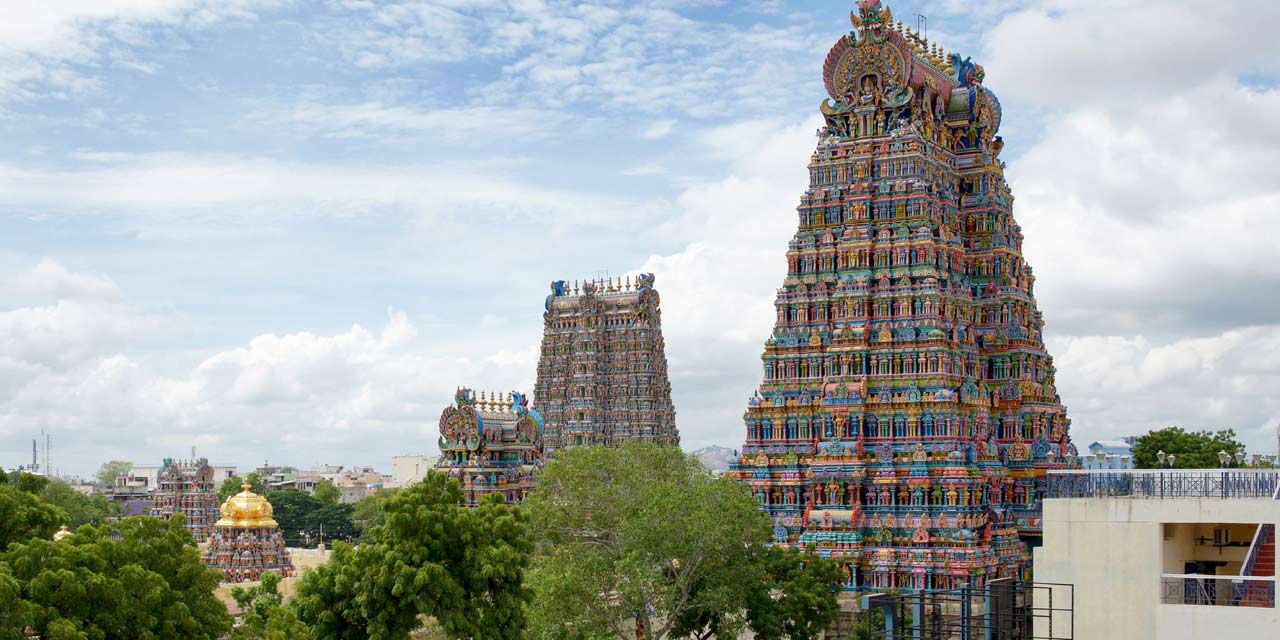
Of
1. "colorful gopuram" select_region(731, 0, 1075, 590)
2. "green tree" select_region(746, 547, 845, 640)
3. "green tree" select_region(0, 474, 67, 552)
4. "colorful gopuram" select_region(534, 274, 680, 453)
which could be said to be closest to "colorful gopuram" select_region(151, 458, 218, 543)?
"colorful gopuram" select_region(534, 274, 680, 453)

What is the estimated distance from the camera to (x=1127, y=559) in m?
34.9

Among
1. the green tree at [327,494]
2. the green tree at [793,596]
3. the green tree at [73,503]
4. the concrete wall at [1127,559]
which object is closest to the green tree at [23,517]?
the green tree at [793,596]

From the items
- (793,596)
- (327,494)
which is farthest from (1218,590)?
(327,494)

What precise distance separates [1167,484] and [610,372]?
59.8 meters

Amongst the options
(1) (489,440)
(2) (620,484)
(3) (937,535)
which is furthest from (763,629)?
(1) (489,440)

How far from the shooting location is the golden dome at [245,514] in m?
78.6

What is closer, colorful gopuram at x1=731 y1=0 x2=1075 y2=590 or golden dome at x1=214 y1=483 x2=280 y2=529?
colorful gopuram at x1=731 y1=0 x2=1075 y2=590

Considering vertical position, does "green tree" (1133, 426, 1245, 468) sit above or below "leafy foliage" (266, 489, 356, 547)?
above

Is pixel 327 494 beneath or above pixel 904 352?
beneath

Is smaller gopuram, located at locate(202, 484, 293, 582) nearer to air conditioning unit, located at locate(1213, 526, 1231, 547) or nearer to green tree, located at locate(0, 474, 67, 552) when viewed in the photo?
green tree, located at locate(0, 474, 67, 552)

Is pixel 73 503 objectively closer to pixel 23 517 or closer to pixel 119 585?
pixel 23 517

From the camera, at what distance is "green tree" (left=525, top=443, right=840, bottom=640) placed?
41812mm

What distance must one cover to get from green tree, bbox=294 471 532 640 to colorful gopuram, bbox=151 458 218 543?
6272cm

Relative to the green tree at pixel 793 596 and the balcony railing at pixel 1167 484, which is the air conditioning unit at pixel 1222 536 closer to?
the balcony railing at pixel 1167 484
